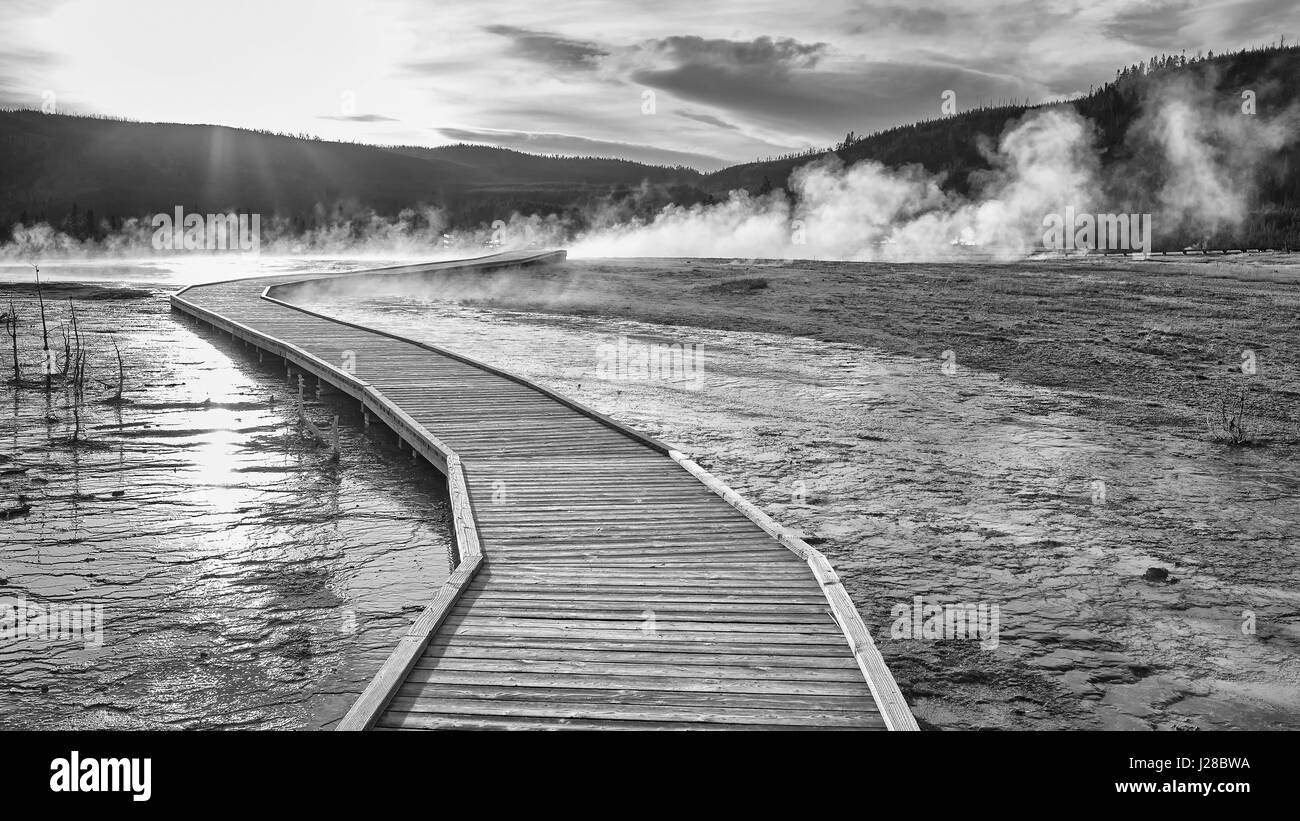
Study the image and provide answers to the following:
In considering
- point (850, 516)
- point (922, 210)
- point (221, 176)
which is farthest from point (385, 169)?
point (850, 516)

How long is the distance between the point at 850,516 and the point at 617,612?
3.32 metres

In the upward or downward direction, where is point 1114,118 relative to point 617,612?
upward

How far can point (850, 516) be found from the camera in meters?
7.79

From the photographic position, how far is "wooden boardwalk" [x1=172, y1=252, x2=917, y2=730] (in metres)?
4.01

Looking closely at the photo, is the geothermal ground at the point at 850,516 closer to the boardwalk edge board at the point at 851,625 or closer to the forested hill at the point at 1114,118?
the boardwalk edge board at the point at 851,625

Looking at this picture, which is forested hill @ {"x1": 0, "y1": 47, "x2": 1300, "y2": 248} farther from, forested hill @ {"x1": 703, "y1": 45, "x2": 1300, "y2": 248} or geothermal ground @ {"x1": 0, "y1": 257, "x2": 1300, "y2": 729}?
geothermal ground @ {"x1": 0, "y1": 257, "x2": 1300, "y2": 729}

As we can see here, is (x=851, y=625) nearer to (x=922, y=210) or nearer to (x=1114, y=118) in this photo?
(x=922, y=210)

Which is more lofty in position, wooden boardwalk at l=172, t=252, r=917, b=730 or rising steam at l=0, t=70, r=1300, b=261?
rising steam at l=0, t=70, r=1300, b=261

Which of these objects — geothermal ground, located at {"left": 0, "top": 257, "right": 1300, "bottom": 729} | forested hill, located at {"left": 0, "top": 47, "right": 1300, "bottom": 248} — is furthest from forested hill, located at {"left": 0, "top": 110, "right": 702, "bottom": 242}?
geothermal ground, located at {"left": 0, "top": 257, "right": 1300, "bottom": 729}

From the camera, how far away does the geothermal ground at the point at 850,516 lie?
5125mm

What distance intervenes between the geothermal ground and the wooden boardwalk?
26.7 inches

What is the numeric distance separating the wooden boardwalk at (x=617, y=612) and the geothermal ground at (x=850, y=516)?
677 millimetres
